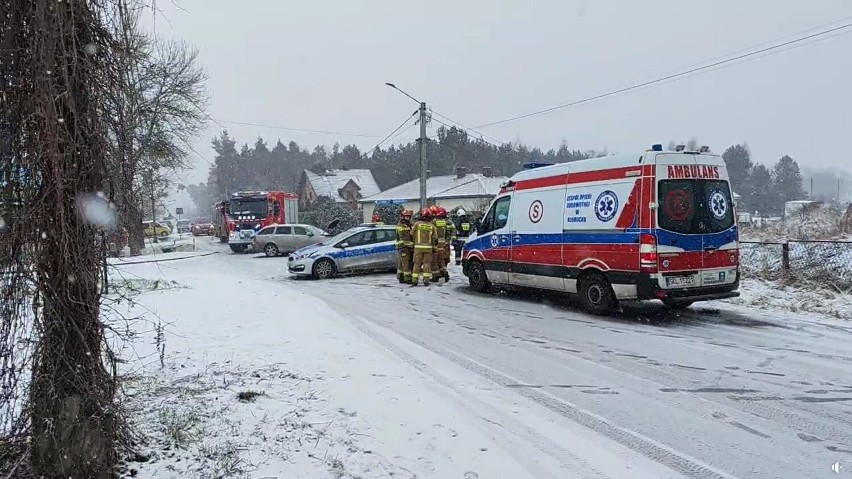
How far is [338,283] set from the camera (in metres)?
15.4

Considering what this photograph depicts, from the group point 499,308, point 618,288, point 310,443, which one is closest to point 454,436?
point 310,443

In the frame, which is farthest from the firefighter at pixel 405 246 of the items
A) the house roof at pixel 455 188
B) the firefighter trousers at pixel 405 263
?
the house roof at pixel 455 188

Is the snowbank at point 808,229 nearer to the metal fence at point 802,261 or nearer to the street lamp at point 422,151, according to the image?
the metal fence at point 802,261

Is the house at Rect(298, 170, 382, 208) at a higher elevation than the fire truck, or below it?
higher

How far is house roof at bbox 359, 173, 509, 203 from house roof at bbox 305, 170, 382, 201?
12083 millimetres

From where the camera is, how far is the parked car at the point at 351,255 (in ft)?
54.5

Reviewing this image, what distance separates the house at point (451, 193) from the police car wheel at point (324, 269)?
867 inches

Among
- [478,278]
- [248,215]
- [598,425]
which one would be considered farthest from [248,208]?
[598,425]

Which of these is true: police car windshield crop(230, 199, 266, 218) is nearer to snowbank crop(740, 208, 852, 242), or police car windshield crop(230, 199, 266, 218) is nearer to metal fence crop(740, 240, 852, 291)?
snowbank crop(740, 208, 852, 242)

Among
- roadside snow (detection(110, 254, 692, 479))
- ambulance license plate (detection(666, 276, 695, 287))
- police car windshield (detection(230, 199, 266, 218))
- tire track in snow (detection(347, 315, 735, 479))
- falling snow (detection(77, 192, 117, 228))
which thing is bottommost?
tire track in snow (detection(347, 315, 735, 479))

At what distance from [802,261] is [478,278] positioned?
6584mm

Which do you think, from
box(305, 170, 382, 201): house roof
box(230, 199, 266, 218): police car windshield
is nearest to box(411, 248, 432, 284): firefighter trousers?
box(230, 199, 266, 218): police car windshield

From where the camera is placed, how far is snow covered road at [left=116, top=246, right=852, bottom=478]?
13.9 feet

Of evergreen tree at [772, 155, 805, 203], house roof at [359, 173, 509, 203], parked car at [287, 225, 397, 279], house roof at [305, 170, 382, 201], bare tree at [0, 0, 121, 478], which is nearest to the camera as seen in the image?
bare tree at [0, 0, 121, 478]
